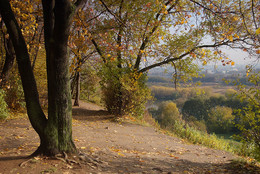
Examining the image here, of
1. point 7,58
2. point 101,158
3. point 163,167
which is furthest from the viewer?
point 7,58

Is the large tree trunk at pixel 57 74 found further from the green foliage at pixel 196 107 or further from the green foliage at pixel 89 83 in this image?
the green foliage at pixel 196 107

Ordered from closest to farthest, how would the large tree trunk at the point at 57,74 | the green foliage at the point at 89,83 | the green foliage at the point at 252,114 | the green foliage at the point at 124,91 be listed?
the large tree trunk at the point at 57,74 → the green foliage at the point at 252,114 → the green foliage at the point at 124,91 → the green foliage at the point at 89,83

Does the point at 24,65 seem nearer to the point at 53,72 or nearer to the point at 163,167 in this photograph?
the point at 53,72

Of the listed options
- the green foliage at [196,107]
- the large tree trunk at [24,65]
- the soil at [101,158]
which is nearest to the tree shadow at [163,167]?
the soil at [101,158]

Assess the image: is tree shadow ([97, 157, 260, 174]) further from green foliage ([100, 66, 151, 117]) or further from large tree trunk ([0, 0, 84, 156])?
green foliage ([100, 66, 151, 117])

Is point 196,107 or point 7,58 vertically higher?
point 7,58

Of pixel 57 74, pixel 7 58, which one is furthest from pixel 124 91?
pixel 57 74

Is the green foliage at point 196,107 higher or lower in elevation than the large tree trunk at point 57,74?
lower

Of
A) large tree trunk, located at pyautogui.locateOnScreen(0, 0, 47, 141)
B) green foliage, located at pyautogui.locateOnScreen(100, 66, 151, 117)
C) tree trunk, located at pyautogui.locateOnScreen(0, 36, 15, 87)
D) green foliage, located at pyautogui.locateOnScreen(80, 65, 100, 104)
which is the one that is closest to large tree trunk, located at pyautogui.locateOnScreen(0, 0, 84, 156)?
large tree trunk, located at pyautogui.locateOnScreen(0, 0, 47, 141)

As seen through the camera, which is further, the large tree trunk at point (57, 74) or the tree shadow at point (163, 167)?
the tree shadow at point (163, 167)

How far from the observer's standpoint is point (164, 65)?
39.0ft

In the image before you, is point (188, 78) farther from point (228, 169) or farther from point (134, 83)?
point (228, 169)

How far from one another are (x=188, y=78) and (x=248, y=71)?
6357 millimetres

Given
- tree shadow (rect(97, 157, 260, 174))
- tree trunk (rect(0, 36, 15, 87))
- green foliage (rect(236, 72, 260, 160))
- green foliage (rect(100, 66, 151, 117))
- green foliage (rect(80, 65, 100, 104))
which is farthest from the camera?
green foliage (rect(80, 65, 100, 104))
